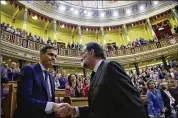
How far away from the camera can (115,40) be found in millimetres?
19297

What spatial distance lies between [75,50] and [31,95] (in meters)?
12.5

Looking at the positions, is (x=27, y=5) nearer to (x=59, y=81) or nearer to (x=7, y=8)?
(x=7, y=8)

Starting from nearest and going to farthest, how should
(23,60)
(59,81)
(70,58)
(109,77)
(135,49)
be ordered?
(109,77)
(59,81)
(23,60)
(70,58)
(135,49)

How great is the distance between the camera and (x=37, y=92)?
1.97 metres

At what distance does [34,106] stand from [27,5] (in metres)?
12.8

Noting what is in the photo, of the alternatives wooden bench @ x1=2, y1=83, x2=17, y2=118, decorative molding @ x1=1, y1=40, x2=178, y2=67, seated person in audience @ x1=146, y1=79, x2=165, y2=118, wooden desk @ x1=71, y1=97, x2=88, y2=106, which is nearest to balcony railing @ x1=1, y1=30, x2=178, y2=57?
decorative molding @ x1=1, y1=40, x2=178, y2=67

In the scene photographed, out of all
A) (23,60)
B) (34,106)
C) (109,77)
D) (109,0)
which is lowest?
(34,106)

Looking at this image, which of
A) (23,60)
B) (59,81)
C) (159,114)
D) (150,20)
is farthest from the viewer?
(150,20)

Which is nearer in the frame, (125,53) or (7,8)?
(7,8)

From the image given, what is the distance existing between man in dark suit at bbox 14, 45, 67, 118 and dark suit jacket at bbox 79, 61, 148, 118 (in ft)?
1.96

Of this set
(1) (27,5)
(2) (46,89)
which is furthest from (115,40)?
(2) (46,89)

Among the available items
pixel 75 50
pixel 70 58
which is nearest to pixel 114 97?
pixel 70 58

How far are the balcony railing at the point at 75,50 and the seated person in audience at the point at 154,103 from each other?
874 cm

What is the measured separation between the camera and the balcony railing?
9.81m
